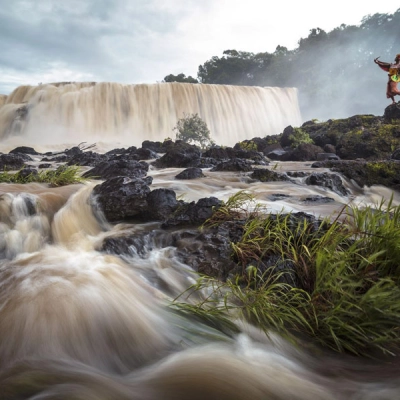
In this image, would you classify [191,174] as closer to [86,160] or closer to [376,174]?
[376,174]

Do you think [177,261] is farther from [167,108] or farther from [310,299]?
[167,108]

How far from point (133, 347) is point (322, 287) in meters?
1.36

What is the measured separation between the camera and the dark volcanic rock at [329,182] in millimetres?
6570

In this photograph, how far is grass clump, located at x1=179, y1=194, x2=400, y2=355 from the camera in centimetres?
205

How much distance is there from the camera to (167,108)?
82.8ft

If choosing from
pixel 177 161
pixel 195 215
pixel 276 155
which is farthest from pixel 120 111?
pixel 195 215

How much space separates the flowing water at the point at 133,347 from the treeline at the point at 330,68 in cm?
4531

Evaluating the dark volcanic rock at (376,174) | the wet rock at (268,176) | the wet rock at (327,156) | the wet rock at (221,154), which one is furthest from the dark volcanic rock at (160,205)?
the wet rock at (327,156)

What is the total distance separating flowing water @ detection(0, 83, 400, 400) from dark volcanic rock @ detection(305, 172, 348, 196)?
433 centimetres

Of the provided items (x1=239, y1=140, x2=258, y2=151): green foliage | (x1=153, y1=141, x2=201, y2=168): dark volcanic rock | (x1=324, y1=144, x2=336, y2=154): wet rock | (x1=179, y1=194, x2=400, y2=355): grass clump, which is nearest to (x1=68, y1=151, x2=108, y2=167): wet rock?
(x1=153, y1=141, x2=201, y2=168): dark volcanic rock

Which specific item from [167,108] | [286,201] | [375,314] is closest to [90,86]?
[167,108]

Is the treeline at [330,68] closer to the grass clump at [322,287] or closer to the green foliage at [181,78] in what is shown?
the green foliage at [181,78]

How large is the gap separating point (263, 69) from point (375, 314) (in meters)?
51.1

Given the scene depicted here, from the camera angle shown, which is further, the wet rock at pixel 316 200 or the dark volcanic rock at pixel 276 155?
the dark volcanic rock at pixel 276 155
